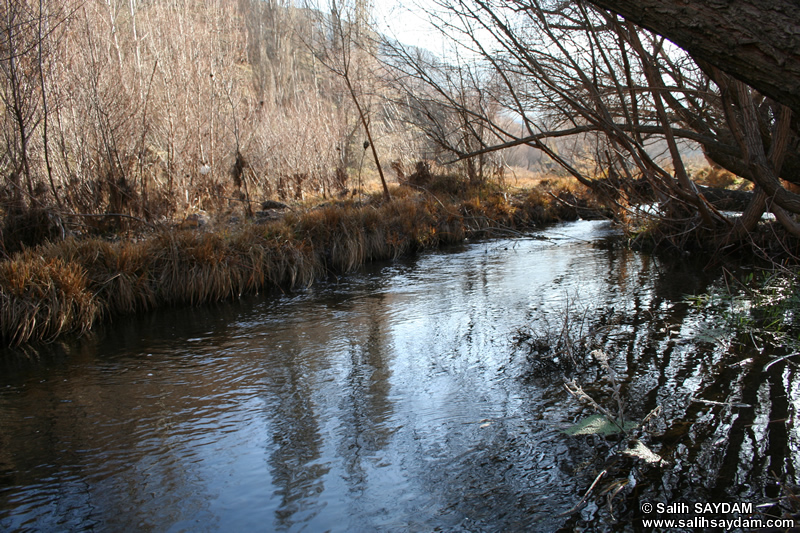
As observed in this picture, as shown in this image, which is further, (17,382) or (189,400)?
(17,382)

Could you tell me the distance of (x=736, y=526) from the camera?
2551 mm

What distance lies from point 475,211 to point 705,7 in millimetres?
11188

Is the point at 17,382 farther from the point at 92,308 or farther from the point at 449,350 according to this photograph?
the point at 449,350

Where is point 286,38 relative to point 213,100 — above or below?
above

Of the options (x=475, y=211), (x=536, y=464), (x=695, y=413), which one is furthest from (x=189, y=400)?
(x=475, y=211)

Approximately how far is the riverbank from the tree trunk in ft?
7.34

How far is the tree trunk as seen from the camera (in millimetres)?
1771

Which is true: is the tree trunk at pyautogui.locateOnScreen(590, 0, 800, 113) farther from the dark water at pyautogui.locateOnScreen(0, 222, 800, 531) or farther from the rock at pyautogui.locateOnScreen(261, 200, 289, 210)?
the rock at pyautogui.locateOnScreen(261, 200, 289, 210)

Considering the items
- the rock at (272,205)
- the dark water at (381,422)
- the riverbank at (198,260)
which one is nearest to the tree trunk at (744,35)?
the dark water at (381,422)

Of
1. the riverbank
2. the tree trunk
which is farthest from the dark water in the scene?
the tree trunk

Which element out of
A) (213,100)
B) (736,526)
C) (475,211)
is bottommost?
(736,526)

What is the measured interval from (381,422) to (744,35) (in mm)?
3109

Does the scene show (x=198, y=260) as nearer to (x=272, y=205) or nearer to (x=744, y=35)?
(x=272, y=205)

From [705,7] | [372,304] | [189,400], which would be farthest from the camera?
[372,304]
